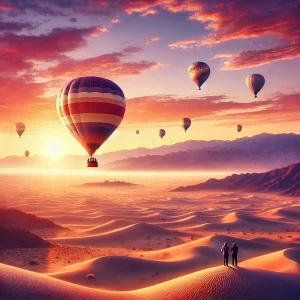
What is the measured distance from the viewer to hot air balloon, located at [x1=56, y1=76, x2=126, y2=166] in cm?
3350

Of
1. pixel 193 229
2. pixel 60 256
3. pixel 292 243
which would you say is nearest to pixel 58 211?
Answer: pixel 193 229

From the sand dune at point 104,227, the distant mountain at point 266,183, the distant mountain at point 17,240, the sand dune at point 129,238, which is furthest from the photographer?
the distant mountain at point 266,183

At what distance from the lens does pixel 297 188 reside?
368 feet

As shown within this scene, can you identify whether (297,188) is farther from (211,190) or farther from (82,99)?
(82,99)

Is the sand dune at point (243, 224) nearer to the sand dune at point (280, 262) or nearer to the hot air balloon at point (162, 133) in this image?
the sand dune at point (280, 262)

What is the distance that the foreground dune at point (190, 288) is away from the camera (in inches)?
648

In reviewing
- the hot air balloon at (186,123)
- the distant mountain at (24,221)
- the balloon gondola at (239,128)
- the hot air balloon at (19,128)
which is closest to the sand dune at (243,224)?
the distant mountain at (24,221)

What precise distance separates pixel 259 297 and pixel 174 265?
10.8 m

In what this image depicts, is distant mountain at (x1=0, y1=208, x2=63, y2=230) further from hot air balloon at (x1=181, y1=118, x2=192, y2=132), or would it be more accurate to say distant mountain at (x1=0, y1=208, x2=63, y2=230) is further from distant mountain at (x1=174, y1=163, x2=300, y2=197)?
distant mountain at (x1=174, y1=163, x2=300, y2=197)

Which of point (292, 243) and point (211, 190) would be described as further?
point (211, 190)

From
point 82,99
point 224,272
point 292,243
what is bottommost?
point 292,243

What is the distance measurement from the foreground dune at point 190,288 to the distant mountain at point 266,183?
317 feet

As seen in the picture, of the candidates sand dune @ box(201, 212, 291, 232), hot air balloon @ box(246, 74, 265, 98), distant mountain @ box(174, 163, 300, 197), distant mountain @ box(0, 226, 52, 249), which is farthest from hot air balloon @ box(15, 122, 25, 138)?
distant mountain @ box(174, 163, 300, 197)

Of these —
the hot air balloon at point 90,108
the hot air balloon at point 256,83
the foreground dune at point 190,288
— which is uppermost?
the hot air balloon at point 256,83
